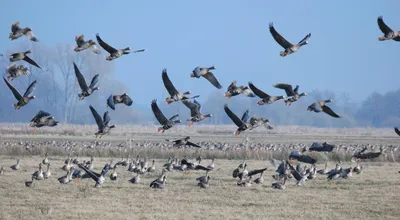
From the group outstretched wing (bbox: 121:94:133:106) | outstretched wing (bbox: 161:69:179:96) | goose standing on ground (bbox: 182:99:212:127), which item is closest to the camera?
outstretched wing (bbox: 161:69:179:96)

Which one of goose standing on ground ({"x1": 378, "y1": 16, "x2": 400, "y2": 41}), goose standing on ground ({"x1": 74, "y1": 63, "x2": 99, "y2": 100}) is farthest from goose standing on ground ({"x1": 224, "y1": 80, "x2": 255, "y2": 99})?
goose standing on ground ({"x1": 378, "y1": 16, "x2": 400, "y2": 41})

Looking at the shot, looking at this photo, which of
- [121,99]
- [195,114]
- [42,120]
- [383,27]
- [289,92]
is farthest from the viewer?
[195,114]

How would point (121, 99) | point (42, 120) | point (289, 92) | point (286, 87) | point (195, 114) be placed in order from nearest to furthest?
point (121, 99) → point (42, 120) → point (286, 87) → point (289, 92) → point (195, 114)

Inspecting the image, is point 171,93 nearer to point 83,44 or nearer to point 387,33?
point 83,44

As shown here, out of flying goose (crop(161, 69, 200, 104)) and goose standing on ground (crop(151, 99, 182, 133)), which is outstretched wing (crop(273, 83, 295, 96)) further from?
goose standing on ground (crop(151, 99, 182, 133))

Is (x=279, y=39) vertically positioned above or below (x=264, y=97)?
above

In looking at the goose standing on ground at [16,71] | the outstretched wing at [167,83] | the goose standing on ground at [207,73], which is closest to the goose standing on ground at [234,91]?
the goose standing on ground at [207,73]

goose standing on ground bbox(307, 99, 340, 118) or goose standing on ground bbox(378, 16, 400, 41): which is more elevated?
goose standing on ground bbox(378, 16, 400, 41)

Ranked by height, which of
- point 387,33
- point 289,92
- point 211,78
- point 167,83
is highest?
point 387,33

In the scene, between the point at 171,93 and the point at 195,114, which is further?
the point at 195,114

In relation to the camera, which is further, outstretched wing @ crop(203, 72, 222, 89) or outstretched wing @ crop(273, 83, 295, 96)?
outstretched wing @ crop(203, 72, 222, 89)

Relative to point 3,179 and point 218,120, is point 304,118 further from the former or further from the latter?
point 3,179

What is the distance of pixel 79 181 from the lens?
23.2 meters

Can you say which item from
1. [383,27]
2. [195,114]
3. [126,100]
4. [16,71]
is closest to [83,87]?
[126,100]
